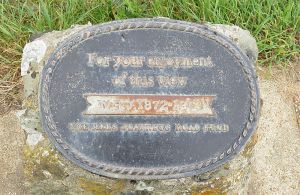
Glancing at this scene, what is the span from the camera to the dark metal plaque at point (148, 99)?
6.43 feet

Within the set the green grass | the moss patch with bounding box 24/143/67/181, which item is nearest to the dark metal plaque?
the moss patch with bounding box 24/143/67/181

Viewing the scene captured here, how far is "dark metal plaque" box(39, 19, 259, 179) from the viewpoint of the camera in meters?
1.96

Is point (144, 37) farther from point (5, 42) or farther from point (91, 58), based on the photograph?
point (5, 42)

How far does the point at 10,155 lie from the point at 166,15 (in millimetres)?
1191

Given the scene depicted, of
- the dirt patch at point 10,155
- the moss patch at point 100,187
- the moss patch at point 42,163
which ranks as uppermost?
the moss patch at point 42,163

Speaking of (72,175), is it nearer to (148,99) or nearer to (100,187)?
(100,187)

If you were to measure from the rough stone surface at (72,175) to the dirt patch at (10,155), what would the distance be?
0.44 meters

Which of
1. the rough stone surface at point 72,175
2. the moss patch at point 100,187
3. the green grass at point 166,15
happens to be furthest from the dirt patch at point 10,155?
the moss patch at point 100,187

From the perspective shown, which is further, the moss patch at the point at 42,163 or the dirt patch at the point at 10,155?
the dirt patch at the point at 10,155

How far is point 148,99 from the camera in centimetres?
201

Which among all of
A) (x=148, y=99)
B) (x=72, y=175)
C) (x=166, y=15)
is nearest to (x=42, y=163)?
(x=72, y=175)

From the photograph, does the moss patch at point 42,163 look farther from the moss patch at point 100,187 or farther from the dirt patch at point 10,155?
the dirt patch at point 10,155

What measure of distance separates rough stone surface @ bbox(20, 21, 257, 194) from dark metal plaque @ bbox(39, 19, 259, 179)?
81mm

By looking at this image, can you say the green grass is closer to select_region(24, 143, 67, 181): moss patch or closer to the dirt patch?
the dirt patch
